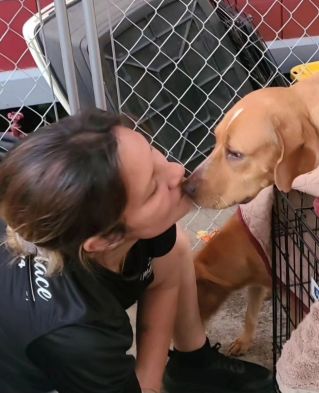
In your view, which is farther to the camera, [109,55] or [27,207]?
[109,55]

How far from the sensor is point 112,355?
1.25 m

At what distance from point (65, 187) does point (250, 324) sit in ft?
3.10

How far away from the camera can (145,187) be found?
3.99 ft

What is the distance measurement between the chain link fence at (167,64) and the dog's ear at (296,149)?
87cm

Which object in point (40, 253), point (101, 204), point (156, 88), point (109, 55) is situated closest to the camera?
point (101, 204)

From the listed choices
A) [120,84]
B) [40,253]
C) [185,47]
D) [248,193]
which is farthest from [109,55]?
[40,253]

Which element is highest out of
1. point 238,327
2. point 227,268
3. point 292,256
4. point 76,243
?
point 76,243

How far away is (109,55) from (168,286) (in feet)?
3.90

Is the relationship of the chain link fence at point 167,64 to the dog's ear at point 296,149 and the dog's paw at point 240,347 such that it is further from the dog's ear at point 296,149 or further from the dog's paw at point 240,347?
the dog's ear at point 296,149

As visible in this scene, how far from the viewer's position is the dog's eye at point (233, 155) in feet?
5.44

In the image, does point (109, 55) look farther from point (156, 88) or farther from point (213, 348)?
point (213, 348)

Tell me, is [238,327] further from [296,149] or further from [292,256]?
[296,149]

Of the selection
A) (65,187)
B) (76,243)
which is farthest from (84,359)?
(65,187)

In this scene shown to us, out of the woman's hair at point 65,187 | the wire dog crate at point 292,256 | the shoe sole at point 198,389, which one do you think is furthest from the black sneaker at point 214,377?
the woman's hair at point 65,187
